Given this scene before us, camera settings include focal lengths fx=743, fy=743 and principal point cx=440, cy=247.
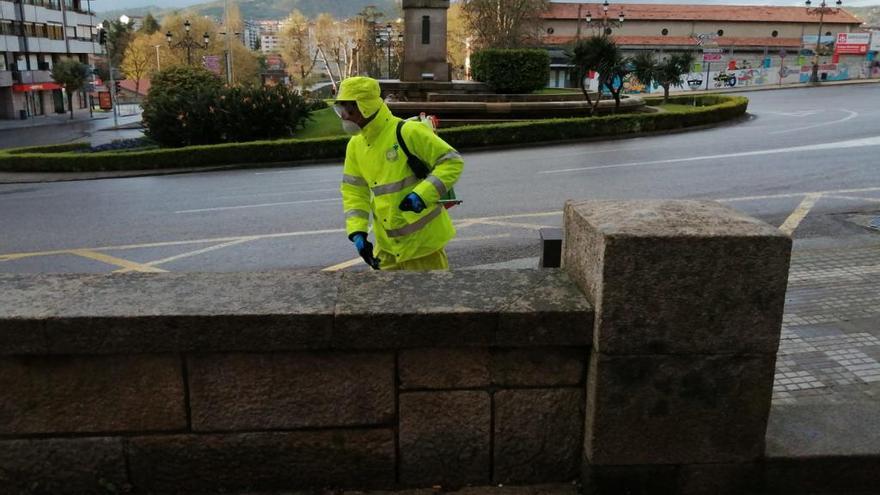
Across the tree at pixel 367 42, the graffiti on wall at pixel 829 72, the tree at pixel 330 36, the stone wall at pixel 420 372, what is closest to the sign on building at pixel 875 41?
the graffiti on wall at pixel 829 72

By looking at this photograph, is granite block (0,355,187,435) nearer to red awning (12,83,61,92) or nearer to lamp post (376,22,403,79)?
red awning (12,83,61,92)

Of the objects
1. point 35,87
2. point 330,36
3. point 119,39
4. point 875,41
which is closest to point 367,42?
point 330,36

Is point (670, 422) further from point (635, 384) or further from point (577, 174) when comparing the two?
point (577, 174)

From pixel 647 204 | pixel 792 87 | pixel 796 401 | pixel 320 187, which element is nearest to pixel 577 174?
pixel 320 187

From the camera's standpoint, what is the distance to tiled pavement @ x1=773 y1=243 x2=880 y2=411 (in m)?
4.09

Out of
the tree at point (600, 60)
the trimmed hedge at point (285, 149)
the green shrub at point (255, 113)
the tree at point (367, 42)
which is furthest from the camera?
the tree at point (367, 42)

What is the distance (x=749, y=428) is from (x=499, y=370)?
923mm

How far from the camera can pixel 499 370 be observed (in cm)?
266

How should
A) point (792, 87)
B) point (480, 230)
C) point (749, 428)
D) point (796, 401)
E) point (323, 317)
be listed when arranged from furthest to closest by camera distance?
1. point (792, 87)
2. point (480, 230)
3. point (796, 401)
4. point (749, 428)
5. point (323, 317)

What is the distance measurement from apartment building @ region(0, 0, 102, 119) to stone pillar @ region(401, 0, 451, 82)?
3941cm

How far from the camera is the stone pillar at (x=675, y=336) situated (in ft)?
7.88

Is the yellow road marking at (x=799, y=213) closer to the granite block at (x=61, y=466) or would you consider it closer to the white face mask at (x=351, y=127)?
the white face mask at (x=351, y=127)

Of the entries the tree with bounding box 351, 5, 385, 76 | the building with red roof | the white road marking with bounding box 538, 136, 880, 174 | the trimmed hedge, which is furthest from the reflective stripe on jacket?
the tree with bounding box 351, 5, 385, 76

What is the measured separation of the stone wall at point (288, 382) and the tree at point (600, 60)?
82.9ft
